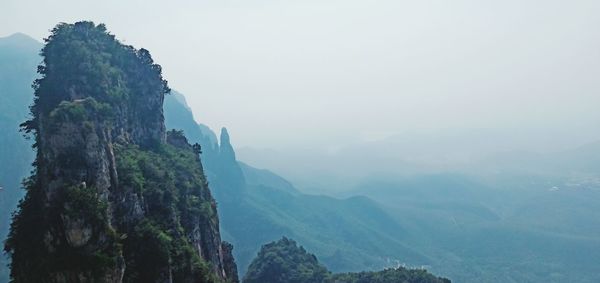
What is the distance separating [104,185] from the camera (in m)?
26.0

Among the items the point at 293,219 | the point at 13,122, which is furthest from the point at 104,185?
the point at 293,219

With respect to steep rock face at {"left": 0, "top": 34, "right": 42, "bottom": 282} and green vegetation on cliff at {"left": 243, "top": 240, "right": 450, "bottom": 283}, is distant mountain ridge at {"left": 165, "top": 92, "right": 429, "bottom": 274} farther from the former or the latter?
steep rock face at {"left": 0, "top": 34, "right": 42, "bottom": 282}

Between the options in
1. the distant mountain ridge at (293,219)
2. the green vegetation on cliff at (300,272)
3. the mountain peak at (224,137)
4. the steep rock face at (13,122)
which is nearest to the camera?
the green vegetation on cliff at (300,272)

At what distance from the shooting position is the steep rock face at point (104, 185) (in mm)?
23375

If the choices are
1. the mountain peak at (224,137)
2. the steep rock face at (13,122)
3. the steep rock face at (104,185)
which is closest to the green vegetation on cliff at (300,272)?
the steep rock face at (104,185)

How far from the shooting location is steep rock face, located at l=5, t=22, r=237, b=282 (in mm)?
23375

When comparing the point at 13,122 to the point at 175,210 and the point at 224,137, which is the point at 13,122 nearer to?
the point at 224,137

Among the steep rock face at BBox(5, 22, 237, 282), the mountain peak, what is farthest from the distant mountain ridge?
the steep rock face at BBox(5, 22, 237, 282)

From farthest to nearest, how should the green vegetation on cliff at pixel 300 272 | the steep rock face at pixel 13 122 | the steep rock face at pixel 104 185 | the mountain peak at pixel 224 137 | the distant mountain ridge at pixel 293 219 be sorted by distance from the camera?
the mountain peak at pixel 224 137 → the distant mountain ridge at pixel 293 219 → the steep rock face at pixel 13 122 → the green vegetation on cliff at pixel 300 272 → the steep rock face at pixel 104 185

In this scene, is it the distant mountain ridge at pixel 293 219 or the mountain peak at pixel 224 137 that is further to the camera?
the mountain peak at pixel 224 137

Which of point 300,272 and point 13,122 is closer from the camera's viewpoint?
point 300,272

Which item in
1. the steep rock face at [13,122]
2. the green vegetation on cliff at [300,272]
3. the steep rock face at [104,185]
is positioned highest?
the steep rock face at [13,122]

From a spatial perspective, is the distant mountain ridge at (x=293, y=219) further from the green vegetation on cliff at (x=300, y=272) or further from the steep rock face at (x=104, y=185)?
the steep rock face at (x=104, y=185)

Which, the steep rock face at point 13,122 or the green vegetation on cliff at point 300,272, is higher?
the steep rock face at point 13,122
